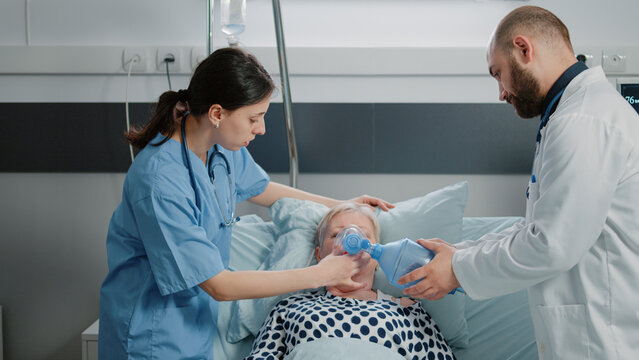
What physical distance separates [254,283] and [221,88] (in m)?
0.51

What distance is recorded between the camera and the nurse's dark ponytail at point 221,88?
4.54ft

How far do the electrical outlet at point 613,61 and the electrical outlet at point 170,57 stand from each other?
185cm

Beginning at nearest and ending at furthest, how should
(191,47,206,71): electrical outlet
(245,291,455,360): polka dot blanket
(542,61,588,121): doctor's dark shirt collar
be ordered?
(542,61,588,121): doctor's dark shirt collar
(245,291,455,360): polka dot blanket
(191,47,206,71): electrical outlet

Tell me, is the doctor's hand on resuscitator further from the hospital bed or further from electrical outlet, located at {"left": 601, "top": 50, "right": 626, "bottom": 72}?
electrical outlet, located at {"left": 601, "top": 50, "right": 626, "bottom": 72}

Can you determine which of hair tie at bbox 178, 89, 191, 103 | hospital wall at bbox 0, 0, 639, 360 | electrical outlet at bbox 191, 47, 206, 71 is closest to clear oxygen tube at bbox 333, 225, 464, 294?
hair tie at bbox 178, 89, 191, 103

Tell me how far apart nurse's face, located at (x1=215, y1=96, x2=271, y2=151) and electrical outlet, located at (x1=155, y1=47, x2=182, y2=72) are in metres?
1.05

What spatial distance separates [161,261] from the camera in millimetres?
1359

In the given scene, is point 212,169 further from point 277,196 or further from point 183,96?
point 277,196

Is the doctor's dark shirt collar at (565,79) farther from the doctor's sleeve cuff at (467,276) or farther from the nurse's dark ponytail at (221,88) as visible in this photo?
the nurse's dark ponytail at (221,88)

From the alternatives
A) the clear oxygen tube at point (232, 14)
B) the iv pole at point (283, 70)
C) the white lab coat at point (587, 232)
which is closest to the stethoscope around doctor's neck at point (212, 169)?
the iv pole at point (283, 70)

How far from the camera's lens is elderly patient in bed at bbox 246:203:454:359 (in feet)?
4.88

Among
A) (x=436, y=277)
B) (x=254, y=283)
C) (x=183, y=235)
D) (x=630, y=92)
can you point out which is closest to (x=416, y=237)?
(x=436, y=277)

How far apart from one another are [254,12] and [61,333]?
177cm

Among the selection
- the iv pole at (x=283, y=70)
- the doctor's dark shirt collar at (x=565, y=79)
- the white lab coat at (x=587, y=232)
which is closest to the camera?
the white lab coat at (x=587, y=232)
